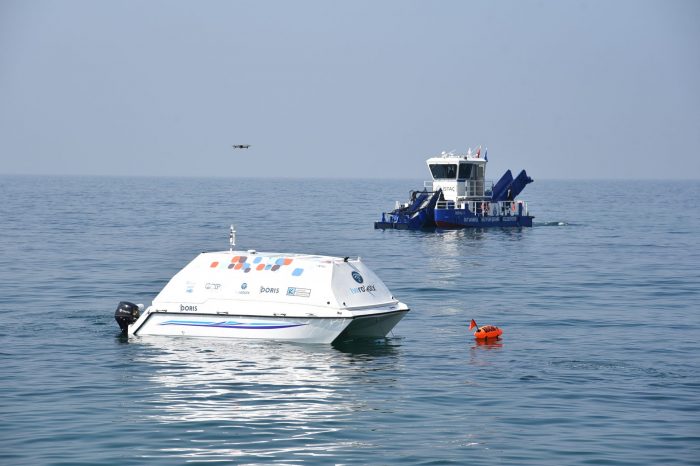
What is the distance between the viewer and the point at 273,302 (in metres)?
35.2

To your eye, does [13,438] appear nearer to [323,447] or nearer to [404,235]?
[323,447]

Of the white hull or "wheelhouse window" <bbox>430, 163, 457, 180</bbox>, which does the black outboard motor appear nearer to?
the white hull

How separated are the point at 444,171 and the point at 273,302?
70.5 metres

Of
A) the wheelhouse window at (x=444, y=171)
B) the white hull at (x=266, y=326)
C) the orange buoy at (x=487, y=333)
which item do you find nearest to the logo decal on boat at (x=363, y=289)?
the white hull at (x=266, y=326)

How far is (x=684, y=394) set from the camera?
29922 mm

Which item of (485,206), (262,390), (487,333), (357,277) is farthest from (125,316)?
(485,206)

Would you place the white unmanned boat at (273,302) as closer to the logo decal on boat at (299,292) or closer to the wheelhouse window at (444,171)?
the logo decal on boat at (299,292)

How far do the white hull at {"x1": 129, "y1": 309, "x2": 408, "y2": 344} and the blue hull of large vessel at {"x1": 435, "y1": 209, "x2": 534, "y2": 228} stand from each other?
63.9 meters

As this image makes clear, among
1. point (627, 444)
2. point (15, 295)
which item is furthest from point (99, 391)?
point (15, 295)

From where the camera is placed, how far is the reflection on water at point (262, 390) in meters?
25.0

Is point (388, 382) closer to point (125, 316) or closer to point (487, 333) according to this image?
point (487, 333)

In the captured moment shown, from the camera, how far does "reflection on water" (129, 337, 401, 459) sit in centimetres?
2495

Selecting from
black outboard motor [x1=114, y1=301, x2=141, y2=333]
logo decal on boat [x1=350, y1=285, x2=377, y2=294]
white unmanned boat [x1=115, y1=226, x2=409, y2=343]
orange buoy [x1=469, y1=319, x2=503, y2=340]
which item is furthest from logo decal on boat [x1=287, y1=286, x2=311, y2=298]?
orange buoy [x1=469, y1=319, x2=503, y2=340]

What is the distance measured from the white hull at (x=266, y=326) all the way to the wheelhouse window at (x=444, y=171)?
2658 inches
